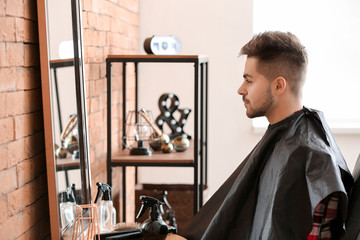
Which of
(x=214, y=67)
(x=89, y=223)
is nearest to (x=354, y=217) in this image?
(x=89, y=223)

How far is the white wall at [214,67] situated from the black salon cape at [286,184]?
1933 mm

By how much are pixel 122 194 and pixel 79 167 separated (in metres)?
1.39

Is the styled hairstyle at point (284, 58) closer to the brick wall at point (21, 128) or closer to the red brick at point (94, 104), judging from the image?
the brick wall at point (21, 128)

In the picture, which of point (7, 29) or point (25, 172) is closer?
point (7, 29)

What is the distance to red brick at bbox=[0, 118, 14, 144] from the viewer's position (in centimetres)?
166

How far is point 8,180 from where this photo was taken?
172 cm

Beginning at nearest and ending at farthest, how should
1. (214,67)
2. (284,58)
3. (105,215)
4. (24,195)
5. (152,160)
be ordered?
1. (24,195)
2. (284,58)
3. (105,215)
4. (152,160)
5. (214,67)

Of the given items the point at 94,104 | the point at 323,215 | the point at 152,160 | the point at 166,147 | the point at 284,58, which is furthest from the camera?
the point at 166,147

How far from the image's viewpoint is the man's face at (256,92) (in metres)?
1.96

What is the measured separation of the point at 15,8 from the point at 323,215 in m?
1.17

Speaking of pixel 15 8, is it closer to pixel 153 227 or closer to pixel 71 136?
pixel 71 136

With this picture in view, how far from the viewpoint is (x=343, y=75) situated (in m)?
4.18

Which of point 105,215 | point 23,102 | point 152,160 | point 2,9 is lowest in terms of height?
point 105,215

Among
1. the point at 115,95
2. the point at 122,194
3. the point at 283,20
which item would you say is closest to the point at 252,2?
the point at 283,20
